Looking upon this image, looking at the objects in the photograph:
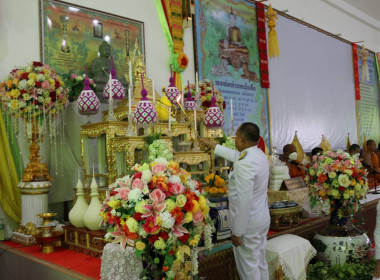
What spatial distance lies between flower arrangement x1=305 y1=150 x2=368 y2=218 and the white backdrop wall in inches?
120

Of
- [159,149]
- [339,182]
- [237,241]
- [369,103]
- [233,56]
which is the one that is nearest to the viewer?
[237,241]

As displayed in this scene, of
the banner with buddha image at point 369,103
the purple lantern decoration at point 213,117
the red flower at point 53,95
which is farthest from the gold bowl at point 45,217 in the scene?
the banner with buddha image at point 369,103

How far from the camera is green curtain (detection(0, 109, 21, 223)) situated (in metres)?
2.97

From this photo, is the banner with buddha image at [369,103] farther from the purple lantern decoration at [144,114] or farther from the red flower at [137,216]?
the red flower at [137,216]

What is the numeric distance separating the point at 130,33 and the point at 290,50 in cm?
389

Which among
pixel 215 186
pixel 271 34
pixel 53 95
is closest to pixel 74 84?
pixel 53 95

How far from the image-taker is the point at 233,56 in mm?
5742

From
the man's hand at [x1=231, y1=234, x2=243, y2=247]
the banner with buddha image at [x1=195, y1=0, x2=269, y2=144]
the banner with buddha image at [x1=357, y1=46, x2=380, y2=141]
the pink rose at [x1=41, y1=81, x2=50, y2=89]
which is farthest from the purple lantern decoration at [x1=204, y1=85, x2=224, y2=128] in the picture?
the banner with buddha image at [x1=357, y1=46, x2=380, y2=141]

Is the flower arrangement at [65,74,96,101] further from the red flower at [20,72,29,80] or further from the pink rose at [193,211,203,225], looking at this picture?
the pink rose at [193,211,203,225]

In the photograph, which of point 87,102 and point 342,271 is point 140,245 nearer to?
point 87,102

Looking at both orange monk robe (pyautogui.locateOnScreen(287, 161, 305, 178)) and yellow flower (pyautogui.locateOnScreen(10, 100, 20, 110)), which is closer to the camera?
yellow flower (pyautogui.locateOnScreen(10, 100, 20, 110))

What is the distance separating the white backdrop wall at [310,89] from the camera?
667 cm

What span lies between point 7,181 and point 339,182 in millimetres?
2686

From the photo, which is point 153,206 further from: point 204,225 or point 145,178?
point 204,225
